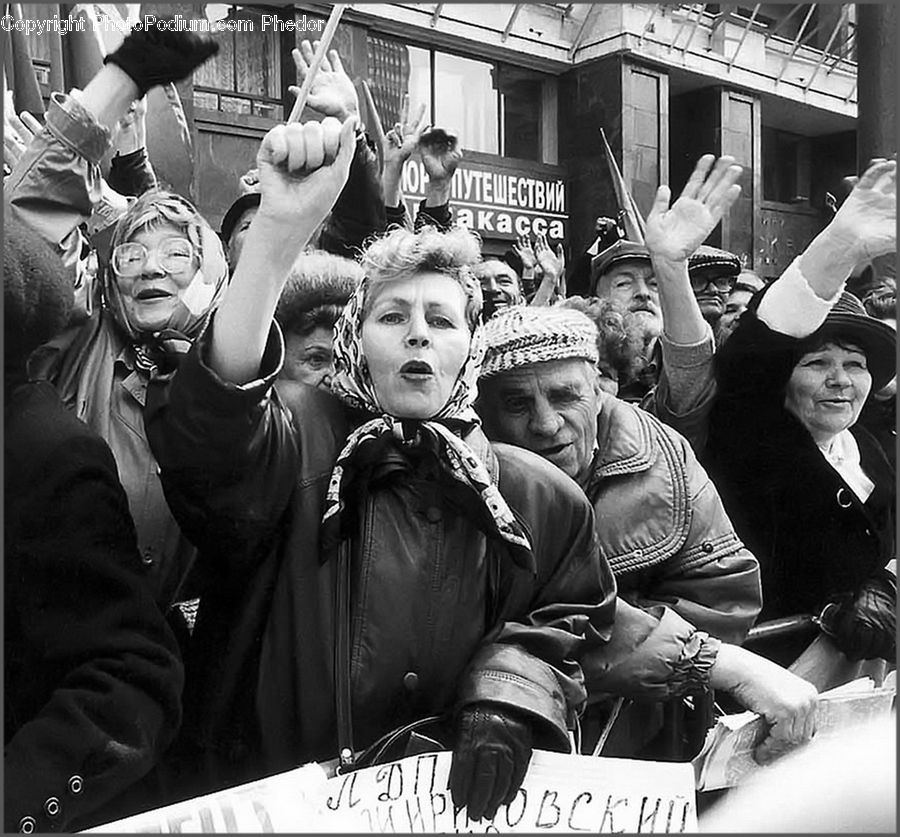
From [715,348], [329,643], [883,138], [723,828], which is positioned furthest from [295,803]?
[883,138]

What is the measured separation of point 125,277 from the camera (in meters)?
2.31

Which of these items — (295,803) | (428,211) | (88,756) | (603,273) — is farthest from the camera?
(603,273)

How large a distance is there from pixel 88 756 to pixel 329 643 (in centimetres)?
51

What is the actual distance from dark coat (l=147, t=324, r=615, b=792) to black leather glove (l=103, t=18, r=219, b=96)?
0.69m

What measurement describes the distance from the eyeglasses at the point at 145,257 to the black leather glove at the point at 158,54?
31 cm

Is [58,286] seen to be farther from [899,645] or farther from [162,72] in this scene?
[899,645]

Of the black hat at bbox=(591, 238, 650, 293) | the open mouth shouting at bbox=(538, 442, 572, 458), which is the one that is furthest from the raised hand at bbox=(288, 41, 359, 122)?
the open mouth shouting at bbox=(538, 442, 572, 458)

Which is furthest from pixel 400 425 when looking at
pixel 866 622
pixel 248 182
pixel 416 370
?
pixel 866 622

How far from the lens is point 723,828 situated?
277cm

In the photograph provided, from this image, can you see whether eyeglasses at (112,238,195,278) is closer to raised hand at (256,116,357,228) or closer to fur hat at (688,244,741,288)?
raised hand at (256,116,357,228)

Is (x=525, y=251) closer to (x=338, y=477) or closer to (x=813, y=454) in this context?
(x=338, y=477)

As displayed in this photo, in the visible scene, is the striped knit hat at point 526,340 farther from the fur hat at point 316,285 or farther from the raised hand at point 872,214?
the raised hand at point 872,214

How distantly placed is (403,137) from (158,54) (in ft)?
1.88

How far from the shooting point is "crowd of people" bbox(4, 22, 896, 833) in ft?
7.34
